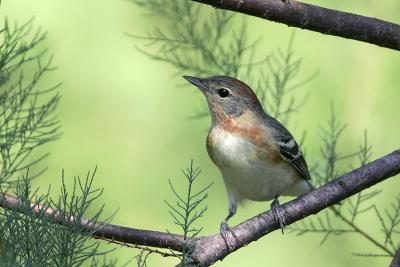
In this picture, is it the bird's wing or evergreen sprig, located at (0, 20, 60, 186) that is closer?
evergreen sprig, located at (0, 20, 60, 186)

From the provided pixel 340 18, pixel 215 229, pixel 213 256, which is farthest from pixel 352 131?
pixel 213 256

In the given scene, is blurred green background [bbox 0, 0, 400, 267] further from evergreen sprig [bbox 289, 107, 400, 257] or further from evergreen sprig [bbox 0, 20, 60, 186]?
evergreen sprig [bbox 0, 20, 60, 186]

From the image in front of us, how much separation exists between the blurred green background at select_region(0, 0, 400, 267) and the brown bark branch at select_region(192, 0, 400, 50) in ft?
4.42

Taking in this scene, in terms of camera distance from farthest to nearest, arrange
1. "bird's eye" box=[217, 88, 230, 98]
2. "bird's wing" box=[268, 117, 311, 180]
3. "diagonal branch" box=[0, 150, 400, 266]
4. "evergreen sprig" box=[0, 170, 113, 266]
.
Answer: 1. "bird's eye" box=[217, 88, 230, 98]
2. "bird's wing" box=[268, 117, 311, 180]
3. "diagonal branch" box=[0, 150, 400, 266]
4. "evergreen sprig" box=[0, 170, 113, 266]

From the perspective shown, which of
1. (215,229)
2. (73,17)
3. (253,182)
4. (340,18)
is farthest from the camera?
(73,17)

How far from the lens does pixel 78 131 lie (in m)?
3.83

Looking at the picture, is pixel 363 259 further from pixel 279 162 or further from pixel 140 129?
pixel 140 129

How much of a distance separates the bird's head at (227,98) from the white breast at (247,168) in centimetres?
13

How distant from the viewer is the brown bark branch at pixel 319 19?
7.09ft

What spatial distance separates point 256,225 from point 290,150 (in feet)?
3.35

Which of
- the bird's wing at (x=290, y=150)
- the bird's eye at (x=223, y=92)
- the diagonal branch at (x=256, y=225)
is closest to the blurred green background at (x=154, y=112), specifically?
the bird's wing at (x=290, y=150)

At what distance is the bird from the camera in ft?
10.6

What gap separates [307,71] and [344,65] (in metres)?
0.20

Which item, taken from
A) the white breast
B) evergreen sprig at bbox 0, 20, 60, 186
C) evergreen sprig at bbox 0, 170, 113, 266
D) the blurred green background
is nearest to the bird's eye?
the white breast
